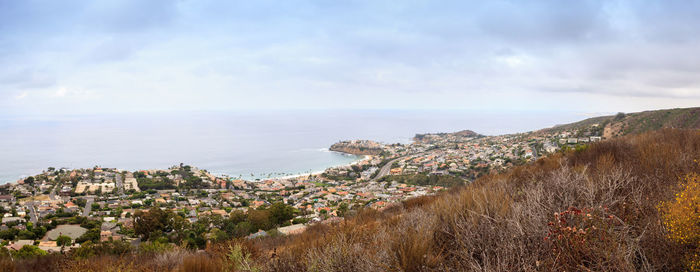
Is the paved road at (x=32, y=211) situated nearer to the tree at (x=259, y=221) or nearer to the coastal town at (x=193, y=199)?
the coastal town at (x=193, y=199)

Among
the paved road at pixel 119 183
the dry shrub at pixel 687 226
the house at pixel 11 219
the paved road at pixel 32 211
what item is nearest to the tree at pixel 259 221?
the dry shrub at pixel 687 226

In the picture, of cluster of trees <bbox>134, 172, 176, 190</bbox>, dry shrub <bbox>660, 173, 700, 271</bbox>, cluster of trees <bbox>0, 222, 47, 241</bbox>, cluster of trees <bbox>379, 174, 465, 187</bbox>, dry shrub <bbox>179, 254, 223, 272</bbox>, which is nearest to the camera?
dry shrub <bbox>660, 173, 700, 271</bbox>

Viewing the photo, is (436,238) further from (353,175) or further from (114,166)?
(114,166)

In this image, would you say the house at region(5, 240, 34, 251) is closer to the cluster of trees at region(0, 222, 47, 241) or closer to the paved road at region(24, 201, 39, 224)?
the cluster of trees at region(0, 222, 47, 241)

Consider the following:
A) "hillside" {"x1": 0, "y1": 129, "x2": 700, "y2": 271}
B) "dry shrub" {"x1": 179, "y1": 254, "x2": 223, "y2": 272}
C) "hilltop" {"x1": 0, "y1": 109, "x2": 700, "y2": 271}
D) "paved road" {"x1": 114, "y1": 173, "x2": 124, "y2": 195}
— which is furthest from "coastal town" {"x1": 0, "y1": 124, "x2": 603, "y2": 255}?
"hillside" {"x1": 0, "y1": 129, "x2": 700, "y2": 271}

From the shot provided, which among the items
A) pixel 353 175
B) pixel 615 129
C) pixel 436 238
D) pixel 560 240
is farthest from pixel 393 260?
pixel 353 175

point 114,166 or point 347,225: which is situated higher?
point 347,225

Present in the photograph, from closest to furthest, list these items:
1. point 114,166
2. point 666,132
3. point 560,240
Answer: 1. point 560,240
2. point 666,132
3. point 114,166

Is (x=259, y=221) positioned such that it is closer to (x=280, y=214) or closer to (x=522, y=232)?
(x=280, y=214)
